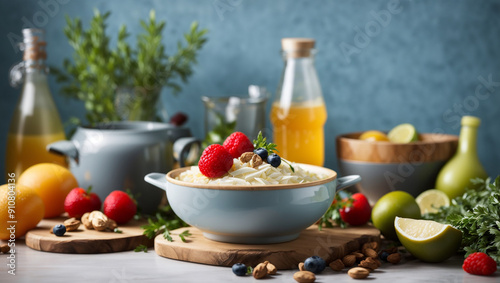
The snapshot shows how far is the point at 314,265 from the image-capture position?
1.03 metres

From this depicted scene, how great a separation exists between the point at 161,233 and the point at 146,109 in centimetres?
55

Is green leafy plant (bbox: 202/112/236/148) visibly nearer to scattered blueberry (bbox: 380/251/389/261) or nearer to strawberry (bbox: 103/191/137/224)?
strawberry (bbox: 103/191/137/224)

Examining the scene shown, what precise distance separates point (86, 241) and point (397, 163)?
774mm

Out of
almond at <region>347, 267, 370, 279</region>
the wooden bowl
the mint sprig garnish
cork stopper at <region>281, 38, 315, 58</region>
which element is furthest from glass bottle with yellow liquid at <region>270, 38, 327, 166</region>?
almond at <region>347, 267, 370, 279</region>

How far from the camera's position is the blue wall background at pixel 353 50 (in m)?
1.84

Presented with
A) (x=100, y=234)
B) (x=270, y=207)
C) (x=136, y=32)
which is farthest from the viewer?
(x=136, y=32)

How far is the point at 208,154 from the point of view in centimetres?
108

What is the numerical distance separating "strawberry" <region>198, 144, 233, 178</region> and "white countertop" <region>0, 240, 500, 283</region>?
17 cm

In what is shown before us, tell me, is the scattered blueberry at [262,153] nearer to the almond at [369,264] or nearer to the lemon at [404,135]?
the almond at [369,264]

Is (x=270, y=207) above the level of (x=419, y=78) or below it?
below

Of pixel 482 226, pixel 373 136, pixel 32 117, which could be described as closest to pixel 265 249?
pixel 482 226

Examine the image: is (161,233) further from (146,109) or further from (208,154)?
(146,109)

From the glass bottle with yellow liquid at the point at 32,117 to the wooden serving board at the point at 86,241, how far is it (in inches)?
13.5

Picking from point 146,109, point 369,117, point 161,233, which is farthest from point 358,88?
point 161,233
